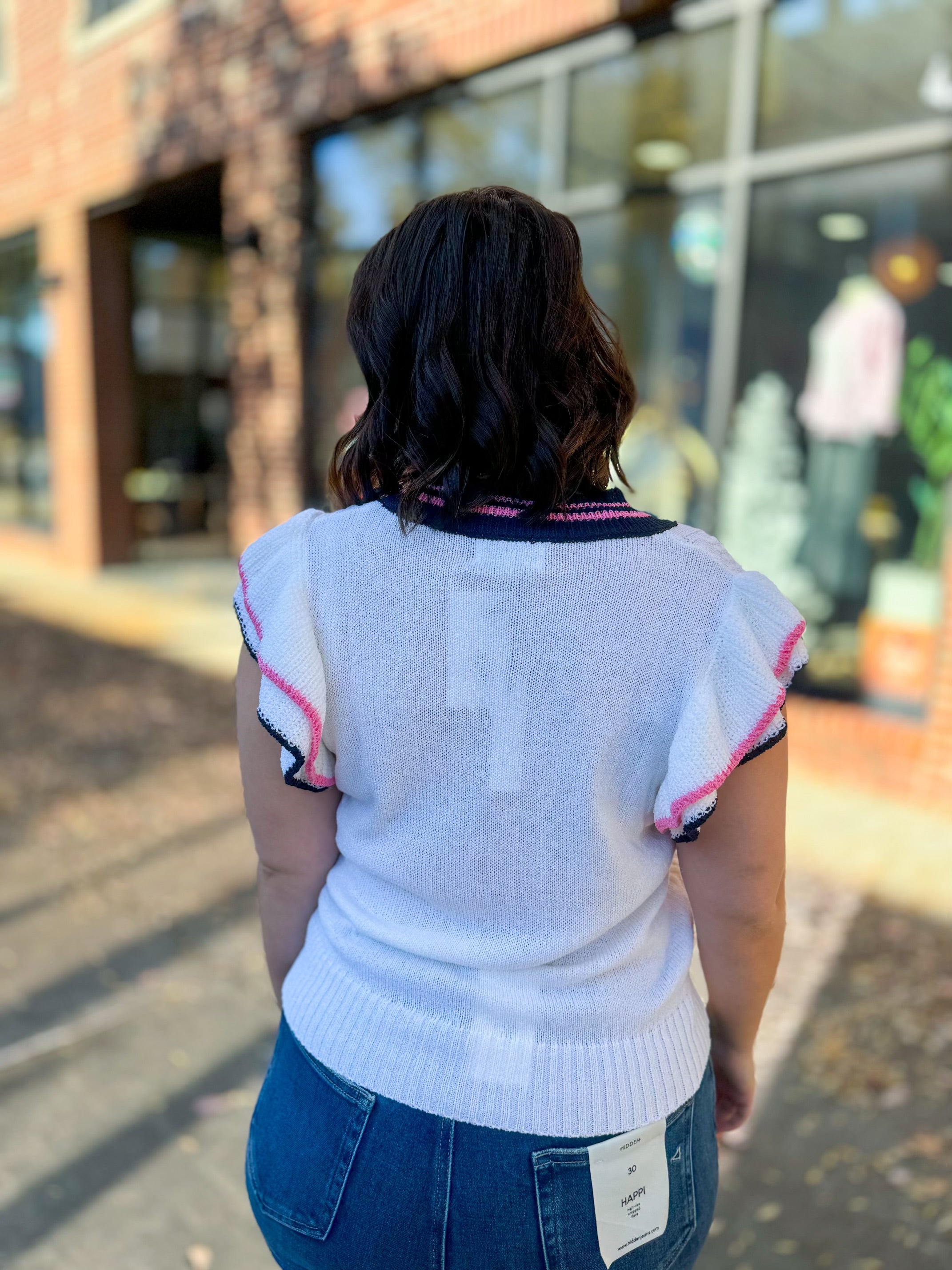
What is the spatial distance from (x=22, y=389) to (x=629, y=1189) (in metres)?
12.8

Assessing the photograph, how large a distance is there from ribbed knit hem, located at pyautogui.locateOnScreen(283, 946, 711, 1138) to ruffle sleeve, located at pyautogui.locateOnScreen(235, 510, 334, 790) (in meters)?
0.29

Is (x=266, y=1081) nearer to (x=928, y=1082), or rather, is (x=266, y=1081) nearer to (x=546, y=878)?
(x=546, y=878)

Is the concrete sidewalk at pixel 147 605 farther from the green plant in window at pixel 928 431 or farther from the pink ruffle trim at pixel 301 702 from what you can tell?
the pink ruffle trim at pixel 301 702

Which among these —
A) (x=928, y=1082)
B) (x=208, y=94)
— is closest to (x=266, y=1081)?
(x=928, y=1082)

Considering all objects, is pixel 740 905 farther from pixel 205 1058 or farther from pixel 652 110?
pixel 652 110

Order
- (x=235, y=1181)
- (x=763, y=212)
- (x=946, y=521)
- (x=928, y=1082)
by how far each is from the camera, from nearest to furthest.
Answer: (x=235, y=1181) → (x=928, y=1082) → (x=946, y=521) → (x=763, y=212)

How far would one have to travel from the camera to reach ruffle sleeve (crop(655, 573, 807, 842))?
3.50 ft

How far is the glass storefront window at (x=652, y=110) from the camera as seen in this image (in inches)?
214

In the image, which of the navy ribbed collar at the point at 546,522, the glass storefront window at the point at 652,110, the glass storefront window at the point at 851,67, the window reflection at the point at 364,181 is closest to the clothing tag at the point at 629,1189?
the navy ribbed collar at the point at 546,522

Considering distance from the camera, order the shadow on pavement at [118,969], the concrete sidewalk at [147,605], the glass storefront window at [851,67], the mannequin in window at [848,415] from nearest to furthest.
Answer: the shadow on pavement at [118,969]
the glass storefront window at [851,67]
the mannequin in window at [848,415]
the concrete sidewalk at [147,605]

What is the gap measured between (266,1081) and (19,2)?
40.7ft

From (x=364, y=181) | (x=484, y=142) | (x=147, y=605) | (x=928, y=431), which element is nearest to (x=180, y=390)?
(x=147, y=605)

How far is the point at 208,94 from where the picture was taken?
27.1 ft

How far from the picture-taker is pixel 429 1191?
112 centimetres
